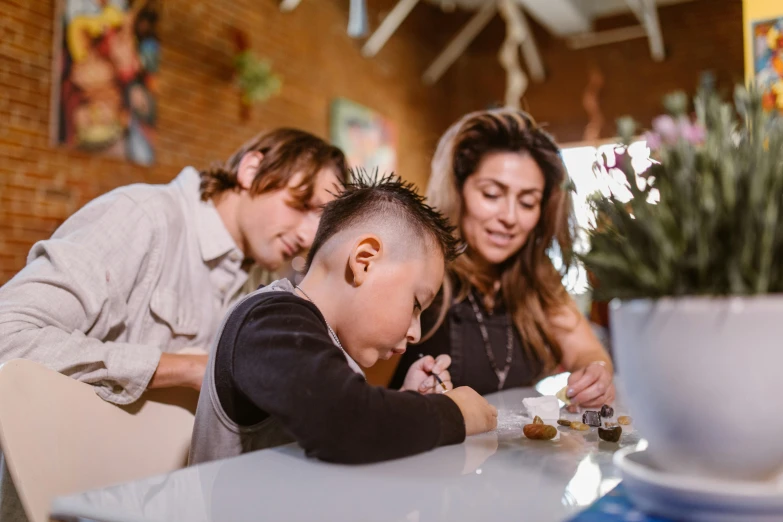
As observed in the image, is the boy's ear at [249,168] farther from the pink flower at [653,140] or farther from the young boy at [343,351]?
the pink flower at [653,140]

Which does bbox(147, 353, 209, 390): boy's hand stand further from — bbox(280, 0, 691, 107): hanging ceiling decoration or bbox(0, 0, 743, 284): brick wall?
bbox(280, 0, 691, 107): hanging ceiling decoration

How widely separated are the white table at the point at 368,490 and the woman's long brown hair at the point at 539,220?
0.97 m

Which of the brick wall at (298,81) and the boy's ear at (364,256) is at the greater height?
the brick wall at (298,81)

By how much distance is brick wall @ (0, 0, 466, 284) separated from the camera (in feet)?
10.6

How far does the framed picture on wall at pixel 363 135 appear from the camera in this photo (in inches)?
225

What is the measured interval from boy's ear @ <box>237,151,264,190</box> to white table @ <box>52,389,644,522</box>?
105 centimetres

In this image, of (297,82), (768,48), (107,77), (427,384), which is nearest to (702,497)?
(427,384)

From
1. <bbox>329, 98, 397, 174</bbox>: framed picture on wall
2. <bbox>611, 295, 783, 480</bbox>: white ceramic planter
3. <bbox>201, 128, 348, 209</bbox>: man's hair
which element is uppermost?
<bbox>329, 98, 397, 174</bbox>: framed picture on wall

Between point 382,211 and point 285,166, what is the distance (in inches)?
26.3

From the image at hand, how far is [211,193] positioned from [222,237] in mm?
150

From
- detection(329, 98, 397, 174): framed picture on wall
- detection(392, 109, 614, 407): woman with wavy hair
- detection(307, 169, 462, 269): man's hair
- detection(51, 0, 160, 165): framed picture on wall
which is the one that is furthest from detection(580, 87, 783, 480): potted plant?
detection(329, 98, 397, 174): framed picture on wall

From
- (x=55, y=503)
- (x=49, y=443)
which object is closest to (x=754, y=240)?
(x=55, y=503)

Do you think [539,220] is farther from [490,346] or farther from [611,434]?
[611,434]

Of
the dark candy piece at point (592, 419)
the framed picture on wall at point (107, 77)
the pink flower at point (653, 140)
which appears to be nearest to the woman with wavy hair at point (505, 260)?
the dark candy piece at point (592, 419)
